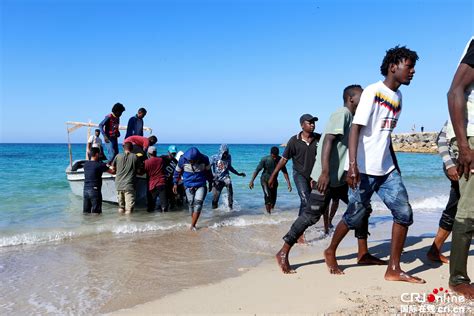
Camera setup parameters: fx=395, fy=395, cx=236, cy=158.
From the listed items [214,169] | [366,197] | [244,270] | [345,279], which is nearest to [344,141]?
[366,197]

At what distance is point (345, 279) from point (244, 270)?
4.19ft

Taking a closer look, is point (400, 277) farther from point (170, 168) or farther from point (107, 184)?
point (107, 184)

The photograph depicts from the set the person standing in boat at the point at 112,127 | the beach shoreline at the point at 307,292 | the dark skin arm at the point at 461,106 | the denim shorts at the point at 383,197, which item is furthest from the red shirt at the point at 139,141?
the dark skin arm at the point at 461,106

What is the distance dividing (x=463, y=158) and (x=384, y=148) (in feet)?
2.58

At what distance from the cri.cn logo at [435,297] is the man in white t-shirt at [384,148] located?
32cm

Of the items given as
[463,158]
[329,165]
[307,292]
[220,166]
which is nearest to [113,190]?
[220,166]

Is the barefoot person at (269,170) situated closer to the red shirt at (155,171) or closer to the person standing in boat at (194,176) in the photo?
the person standing in boat at (194,176)

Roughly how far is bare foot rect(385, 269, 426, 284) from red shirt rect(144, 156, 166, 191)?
6259mm

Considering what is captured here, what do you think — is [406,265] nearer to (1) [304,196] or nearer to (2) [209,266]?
(1) [304,196]

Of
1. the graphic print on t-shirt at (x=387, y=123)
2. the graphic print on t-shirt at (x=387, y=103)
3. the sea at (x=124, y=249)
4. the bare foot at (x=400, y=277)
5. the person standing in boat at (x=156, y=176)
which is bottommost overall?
the sea at (x=124, y=249)

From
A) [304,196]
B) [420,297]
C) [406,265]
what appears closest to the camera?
[420,297]

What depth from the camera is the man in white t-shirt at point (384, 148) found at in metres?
3.60

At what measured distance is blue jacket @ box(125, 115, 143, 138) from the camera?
9828 millimetres

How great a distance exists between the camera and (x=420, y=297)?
3258mm
